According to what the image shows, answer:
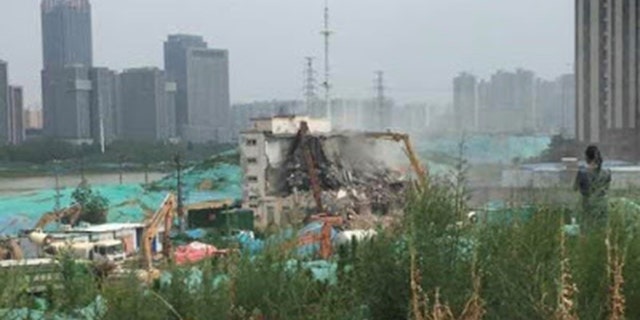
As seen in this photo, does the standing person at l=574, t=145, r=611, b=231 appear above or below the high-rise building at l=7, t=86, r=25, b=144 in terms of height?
below

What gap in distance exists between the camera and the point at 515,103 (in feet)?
79.1

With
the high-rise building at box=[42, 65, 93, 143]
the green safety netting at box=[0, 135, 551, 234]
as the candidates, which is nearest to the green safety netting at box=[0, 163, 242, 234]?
the green safety netting at box=[0, 135, 551, 234]

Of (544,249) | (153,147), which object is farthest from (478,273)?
(153,147)

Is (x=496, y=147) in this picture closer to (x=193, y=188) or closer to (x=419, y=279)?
(x=193, y=188)

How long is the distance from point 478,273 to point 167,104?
34513 millimetres

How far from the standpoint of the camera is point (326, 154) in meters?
16.5

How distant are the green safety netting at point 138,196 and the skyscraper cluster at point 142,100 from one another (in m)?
11.5

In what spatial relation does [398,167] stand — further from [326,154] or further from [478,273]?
[478,273]

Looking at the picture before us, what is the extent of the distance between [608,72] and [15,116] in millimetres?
23998

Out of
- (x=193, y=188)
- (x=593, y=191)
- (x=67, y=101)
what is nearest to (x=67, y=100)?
(x=67, y=101)

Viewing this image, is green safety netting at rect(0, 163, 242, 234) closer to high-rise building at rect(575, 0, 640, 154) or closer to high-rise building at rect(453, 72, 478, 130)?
high-rise building at rect(453, 72, 478, 130)

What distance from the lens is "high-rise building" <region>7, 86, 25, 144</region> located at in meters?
34.1

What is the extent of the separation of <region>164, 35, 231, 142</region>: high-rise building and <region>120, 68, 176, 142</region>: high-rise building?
2.46ft

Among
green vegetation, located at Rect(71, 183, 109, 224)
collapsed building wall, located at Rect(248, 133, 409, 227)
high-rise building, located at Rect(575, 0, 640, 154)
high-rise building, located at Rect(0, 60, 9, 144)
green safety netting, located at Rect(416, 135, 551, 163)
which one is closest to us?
collapsed building wall, located at Rect(248, 133, 409, 227)
